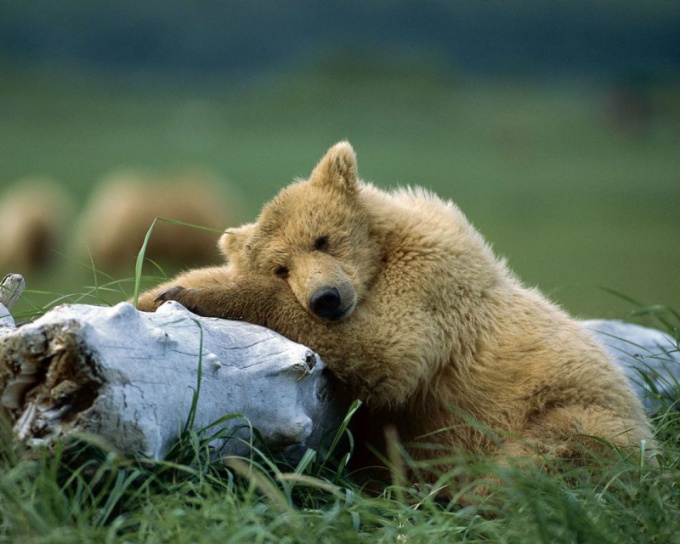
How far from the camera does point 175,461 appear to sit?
354cm

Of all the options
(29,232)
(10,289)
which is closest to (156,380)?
(10,289)

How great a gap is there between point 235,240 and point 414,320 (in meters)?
1.08

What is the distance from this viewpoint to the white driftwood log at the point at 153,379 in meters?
3.26

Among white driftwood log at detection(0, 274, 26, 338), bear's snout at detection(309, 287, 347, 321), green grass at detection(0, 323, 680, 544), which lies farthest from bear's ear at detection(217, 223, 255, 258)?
green grass at detection(0, 323, 680, 544)

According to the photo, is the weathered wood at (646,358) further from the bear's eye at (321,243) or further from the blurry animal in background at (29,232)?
the blurry animal in background at (29,232)

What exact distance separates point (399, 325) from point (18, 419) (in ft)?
5.63

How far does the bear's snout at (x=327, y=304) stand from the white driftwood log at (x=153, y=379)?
24 cm

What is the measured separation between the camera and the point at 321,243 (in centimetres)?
440

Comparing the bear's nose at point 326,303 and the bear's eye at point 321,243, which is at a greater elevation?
the bear's eye at point 321,243

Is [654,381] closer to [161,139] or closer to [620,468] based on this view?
[620,468]

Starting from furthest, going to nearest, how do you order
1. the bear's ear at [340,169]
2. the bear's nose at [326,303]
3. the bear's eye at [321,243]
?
the bear's ear at [340,169] < the bear's eye at [321,243] < the bear's nose at [326,303]

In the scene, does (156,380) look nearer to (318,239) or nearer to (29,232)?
(318,239)

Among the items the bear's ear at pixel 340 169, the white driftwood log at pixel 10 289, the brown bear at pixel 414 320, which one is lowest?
the white driftwood log at pixel 10 289

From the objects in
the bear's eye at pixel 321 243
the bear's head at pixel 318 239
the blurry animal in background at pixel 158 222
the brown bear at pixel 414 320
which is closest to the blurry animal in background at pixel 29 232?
the blurry animal in background at pixel 158 222
